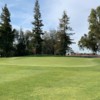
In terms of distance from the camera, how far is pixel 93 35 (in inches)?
2926

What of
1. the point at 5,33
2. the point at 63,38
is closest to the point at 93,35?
the point at 63,38

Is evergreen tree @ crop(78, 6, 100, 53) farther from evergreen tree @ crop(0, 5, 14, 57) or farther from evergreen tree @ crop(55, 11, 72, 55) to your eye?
evergreen tree @ crop(0, 5, 14, 57)

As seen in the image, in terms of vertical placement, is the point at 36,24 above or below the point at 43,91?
above

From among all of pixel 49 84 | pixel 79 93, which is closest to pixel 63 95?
pixel 79 93

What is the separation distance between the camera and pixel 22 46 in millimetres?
72938

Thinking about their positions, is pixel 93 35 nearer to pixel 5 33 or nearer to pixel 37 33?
pixel 37 33

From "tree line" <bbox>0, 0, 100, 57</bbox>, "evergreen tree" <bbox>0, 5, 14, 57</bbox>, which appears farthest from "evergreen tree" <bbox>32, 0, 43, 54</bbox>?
"evergreen tree" <bbox>0, 5, 14, 57</bbox>

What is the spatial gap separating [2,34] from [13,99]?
191 ft

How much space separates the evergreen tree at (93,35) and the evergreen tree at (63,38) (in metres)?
3.39

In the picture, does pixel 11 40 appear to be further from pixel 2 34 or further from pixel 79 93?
pixel 79 93

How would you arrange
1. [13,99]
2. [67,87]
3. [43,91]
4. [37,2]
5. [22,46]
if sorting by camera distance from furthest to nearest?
[37,2]
[22,46]
[67,87]
[43,91]
[13,99]

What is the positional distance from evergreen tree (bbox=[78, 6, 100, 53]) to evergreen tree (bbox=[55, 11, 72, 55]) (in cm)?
339

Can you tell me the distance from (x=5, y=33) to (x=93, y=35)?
2060 centimetres

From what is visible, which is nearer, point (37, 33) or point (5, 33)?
point (5, 33)
